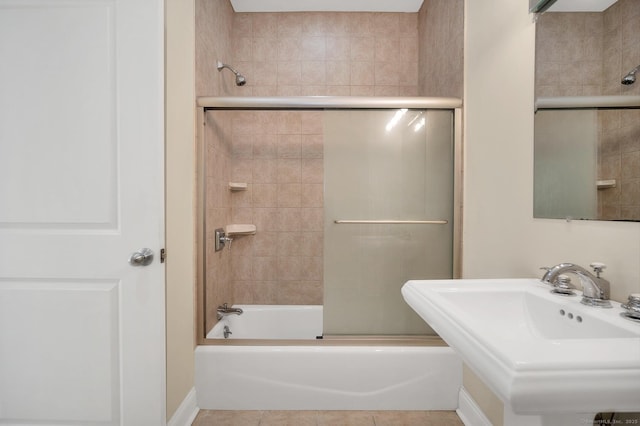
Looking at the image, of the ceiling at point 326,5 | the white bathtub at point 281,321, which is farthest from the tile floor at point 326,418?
the ceiling at point 326,5

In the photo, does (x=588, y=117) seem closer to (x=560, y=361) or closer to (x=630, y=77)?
(x=630, y=77)

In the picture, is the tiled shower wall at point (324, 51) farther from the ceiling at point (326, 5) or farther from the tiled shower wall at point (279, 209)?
the tiled shower wall at point (279, 209)

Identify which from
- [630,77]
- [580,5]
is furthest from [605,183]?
[580,5]

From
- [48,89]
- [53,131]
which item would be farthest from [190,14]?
[53,131]

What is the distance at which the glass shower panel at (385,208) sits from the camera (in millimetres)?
1785

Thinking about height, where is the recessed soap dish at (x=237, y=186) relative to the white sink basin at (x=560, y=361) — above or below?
above

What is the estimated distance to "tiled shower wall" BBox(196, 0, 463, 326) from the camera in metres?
2.63

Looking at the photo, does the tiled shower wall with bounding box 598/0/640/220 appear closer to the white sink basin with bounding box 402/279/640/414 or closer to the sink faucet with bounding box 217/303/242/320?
the white sink basin with bounding box 402/279/640/414

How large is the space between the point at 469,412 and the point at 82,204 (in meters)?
2.01

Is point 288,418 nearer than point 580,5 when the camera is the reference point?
No

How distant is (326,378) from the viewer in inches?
67.6

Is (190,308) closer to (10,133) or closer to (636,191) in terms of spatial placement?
(10,133)

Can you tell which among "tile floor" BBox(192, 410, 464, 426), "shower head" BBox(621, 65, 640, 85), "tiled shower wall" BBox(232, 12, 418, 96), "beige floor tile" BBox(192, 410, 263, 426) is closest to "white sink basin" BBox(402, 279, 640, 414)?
"shower head" BBox(621, 65, 640, 85)

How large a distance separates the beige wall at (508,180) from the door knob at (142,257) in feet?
4.85
